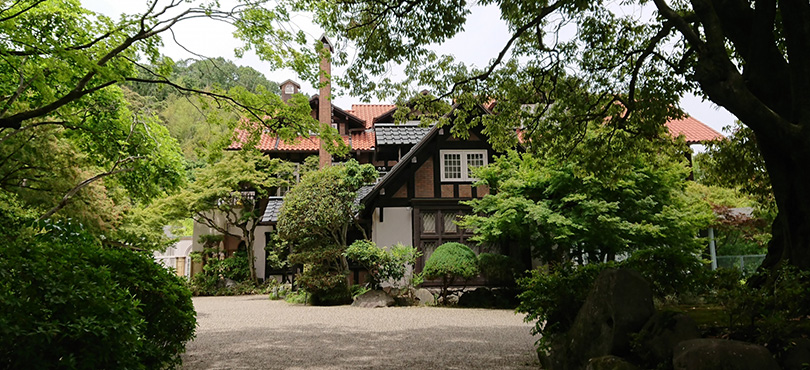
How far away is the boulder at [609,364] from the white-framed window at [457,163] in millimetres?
13031

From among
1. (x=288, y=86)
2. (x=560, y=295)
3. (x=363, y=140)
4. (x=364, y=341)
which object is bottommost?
(x=364, y=341)

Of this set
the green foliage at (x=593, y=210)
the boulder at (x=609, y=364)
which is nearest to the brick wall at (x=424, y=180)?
the green foliage at (x=593, y=210)

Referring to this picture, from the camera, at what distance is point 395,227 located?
17844 millimetres

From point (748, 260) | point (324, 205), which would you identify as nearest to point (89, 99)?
point (324, 205)

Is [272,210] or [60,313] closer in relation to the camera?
[60,313]

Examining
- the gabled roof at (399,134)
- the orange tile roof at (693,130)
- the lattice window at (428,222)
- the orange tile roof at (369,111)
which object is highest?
the orange tile roof at (369,111)

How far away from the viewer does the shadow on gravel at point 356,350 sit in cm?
684

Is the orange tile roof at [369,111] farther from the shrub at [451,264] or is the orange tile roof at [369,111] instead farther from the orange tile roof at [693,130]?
the shrub at [451,264]

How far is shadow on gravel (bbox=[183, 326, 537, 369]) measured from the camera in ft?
22.5

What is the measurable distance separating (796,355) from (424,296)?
499 inches

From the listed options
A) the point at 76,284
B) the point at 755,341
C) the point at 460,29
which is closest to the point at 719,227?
the point at 460,29

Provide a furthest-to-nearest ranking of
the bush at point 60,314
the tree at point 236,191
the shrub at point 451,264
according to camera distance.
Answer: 1. the tree at point 236,191
2. the shrub at point 451,264
3. the bush at point 60,314

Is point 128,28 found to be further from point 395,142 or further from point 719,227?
point 719,227

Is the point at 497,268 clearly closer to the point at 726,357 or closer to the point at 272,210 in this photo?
the point at 726,357
